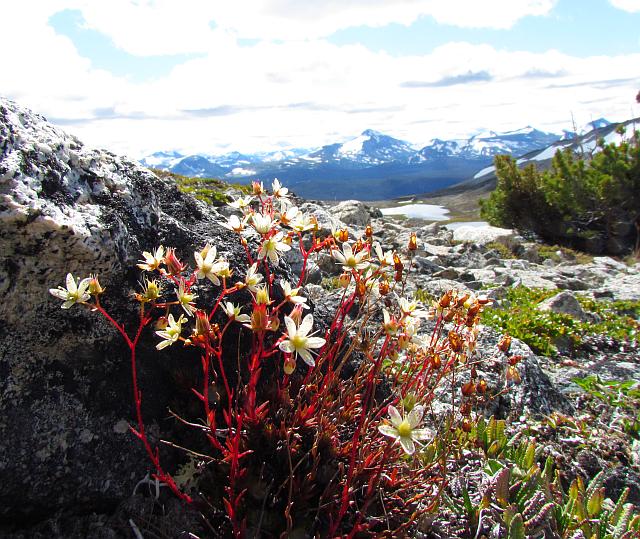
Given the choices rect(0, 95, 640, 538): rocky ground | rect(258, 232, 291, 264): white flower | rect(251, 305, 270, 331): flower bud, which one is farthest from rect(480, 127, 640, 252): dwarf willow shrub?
rect(251, 305, 270, 331): flower bud

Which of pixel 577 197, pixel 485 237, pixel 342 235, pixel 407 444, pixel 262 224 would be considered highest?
pixel 262 224

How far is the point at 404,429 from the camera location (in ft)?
6.28

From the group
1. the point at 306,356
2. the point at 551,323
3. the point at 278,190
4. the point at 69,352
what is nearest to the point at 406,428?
the point at 306,356

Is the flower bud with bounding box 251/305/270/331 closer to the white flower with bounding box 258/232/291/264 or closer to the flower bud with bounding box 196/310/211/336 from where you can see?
the flower bud with bounding box 196/310/211/336

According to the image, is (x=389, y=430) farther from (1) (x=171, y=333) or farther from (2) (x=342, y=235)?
(2) (x=342, y=235)

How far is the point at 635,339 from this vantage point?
6734mm

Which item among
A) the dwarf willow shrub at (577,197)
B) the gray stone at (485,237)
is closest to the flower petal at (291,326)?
the gray stone at (485,237)

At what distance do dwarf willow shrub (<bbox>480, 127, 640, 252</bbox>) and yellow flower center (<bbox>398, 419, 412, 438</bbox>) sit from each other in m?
28.8

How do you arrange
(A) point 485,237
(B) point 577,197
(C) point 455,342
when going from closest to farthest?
(C) point 455,342
(A) point 485,237
(B) point 577,197

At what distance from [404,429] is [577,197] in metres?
30.4

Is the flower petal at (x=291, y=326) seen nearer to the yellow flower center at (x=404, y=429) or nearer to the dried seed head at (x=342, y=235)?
the yellow flower center at (x=404, y=429)

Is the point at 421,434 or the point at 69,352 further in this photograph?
the point at 69,352

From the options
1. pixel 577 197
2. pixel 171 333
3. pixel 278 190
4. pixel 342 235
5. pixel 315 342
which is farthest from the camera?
pixel 577 197

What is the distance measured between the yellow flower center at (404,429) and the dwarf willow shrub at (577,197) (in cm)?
2884
